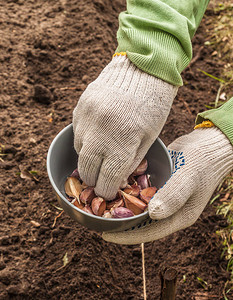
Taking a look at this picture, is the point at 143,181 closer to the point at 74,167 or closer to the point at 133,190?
the point at 133,190

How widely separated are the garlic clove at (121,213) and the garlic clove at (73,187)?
158 mm

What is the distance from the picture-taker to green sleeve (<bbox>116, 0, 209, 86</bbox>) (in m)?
1.25

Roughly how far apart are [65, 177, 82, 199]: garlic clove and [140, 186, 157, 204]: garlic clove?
0.73ft

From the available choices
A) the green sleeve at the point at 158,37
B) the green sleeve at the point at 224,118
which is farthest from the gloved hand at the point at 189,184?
the green sleeve at the point at 158,37

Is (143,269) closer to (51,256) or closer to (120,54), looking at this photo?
(51,256)

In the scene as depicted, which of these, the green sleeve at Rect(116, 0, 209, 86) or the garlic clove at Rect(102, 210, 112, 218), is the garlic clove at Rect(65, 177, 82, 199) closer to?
the garlic clove at Rect(102, 210, 112, 218)

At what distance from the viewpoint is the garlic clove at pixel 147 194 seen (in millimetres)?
1312

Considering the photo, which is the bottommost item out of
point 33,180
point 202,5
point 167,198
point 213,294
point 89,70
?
point 213,294

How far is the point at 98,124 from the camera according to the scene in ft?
3.95

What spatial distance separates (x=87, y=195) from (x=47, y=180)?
0.46 meters

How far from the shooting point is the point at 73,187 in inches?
52.7

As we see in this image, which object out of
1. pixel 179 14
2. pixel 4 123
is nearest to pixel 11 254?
pixel 4 123

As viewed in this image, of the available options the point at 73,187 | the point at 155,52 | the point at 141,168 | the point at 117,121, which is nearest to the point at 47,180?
the point at 73,187

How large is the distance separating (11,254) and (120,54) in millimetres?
876
